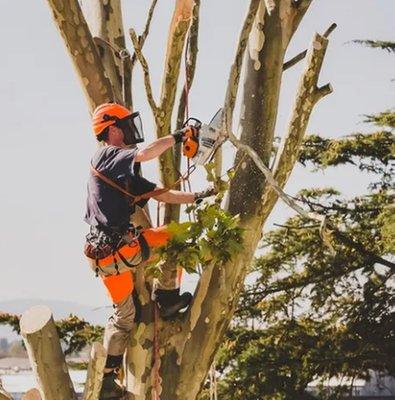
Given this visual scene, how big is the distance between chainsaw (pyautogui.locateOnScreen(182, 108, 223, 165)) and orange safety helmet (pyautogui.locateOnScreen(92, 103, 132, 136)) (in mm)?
410

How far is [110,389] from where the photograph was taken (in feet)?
15.4

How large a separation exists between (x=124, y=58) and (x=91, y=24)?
36 centimetres

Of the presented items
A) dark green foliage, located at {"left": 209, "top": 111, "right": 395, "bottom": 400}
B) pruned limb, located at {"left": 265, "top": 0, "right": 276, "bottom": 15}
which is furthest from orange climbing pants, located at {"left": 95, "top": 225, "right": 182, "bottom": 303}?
dark green foliage, located at {"left": 209, "top": 111, "right": 395, "bottom": 400}

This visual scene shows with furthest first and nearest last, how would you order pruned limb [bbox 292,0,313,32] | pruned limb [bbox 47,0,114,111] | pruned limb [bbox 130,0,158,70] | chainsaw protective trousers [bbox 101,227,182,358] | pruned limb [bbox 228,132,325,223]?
pruned limb [bbox 130,0,158,70] → pruned limb [bbox 292,0,313,32] → pruned limb [bbox 47,0,114,111] → chainsaw protective trousers [bbox 101,227,182,358] → pruned limb [bbox 228,132,325,223]

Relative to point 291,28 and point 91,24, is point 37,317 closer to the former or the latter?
point 91,24

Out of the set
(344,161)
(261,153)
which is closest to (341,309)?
(344,161)

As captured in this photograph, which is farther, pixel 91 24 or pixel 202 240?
pixel 91 24

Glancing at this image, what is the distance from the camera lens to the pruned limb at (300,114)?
14.9 ft

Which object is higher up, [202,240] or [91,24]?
[91,24]

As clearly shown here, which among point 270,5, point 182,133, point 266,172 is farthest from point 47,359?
point 270,5

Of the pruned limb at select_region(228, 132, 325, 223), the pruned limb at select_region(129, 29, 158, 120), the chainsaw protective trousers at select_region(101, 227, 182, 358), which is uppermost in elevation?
the pruned limb at select_region(129, 29, 158, 120)

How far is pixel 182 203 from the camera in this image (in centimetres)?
453

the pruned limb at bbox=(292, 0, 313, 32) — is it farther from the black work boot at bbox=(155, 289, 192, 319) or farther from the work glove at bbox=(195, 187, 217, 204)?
the black work boot at bbox=(155, 289, 192, 319)

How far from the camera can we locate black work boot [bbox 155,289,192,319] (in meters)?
4.61
